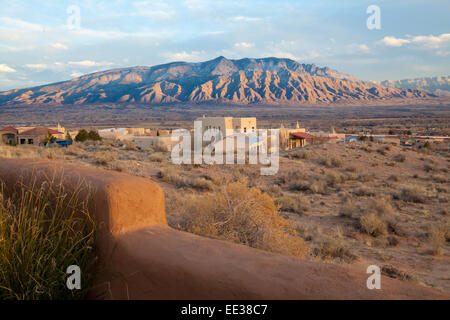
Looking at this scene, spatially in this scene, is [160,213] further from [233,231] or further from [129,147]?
[129,147]

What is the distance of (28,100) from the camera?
628 feet

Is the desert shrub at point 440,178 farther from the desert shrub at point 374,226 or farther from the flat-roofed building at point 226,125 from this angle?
the flat-roofed building at point 226,125

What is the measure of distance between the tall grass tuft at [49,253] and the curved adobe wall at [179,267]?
0.43 feet

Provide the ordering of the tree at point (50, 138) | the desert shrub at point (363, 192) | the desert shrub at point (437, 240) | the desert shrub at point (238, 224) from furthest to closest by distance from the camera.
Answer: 1. the tree at point (50, 138)
2. the desert shrub at point (363, 192)
3. the desert shrub at point (437, 240)
4. the desert shrub at point (238, 224)

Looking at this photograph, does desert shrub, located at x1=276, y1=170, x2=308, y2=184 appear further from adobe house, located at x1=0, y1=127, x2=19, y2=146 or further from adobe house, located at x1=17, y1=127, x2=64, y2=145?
adobe house, located at x1=0, y1=127, x2=19, y2=146

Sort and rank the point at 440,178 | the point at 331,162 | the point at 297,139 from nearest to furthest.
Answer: the point at 440,178 → the point at 331,162 → the point at 297,139

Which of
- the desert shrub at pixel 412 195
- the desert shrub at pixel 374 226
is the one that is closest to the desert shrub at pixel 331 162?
the desert shrub at pixel 412 195

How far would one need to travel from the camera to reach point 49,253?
2826 mm

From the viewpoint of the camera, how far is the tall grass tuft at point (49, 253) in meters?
2.55

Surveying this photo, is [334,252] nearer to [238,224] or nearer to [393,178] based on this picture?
[238,224]

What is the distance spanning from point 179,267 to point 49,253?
1.13 meters

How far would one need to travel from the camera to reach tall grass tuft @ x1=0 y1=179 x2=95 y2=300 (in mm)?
2549

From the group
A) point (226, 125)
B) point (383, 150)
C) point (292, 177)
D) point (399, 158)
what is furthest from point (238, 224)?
point (226, 125)
